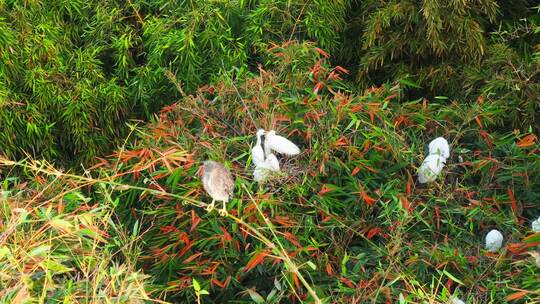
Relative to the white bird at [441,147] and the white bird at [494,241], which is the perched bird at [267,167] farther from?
the white bird at [494,241]

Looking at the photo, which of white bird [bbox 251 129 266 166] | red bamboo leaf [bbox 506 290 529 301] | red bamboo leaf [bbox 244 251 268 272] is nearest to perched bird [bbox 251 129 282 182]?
white bird [bbox 251 129 266 166]

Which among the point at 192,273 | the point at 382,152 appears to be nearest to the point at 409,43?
the point at 382,152

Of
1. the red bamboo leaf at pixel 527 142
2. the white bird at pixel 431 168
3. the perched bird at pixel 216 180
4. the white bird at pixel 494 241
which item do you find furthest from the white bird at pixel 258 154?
the red bamboo leaf at pixel 527 142

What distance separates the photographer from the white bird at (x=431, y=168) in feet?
6.74

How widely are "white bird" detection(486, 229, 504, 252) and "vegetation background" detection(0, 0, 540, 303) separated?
4 centimetres

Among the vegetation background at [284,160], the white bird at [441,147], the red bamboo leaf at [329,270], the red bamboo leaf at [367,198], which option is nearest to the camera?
the vegetation background at [284,160]

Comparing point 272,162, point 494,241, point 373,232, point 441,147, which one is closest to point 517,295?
point 494,241

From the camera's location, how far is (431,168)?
6.76 ft

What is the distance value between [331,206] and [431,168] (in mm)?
348

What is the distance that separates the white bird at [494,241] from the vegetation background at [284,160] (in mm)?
41

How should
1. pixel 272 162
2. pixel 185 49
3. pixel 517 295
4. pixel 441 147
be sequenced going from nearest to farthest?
1. pixel 517 295
2. pixel 272 162
3. pixel 441 147
4. pixel 185 49

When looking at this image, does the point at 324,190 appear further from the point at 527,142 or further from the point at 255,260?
the point at 527,142

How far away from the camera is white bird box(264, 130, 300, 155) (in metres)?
1.99

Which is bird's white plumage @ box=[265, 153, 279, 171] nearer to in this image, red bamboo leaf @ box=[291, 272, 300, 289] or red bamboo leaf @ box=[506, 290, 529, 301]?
red bamboo leaf @ box=[291, 272, 300, 289]
